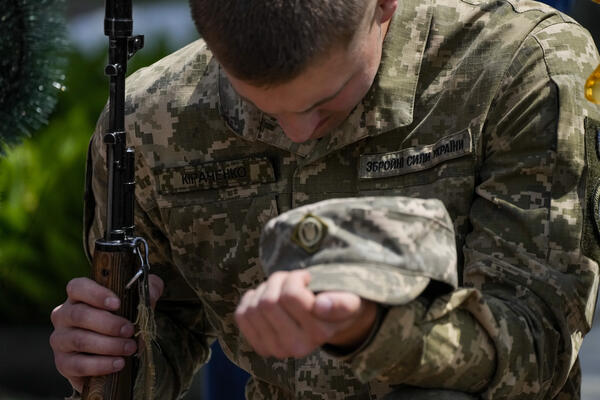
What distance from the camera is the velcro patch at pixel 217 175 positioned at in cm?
244

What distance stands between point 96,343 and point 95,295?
97 millimetres

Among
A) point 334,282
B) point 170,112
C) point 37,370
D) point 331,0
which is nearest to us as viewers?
point 334,282

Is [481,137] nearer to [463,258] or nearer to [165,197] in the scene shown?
[463,258]

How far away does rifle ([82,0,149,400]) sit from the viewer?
2.29m

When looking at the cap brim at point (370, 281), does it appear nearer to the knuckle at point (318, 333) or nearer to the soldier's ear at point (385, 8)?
the knuckle at point (318, 333)

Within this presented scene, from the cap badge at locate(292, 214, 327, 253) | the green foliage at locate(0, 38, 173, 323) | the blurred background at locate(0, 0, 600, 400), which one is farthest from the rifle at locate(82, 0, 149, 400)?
the green foliage at locate(0, 38, 173, 323)

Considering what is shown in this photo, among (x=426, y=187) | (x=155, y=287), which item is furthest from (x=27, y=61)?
(x=426, y=187)

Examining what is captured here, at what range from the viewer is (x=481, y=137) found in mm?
2236

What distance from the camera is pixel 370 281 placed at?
1674mm

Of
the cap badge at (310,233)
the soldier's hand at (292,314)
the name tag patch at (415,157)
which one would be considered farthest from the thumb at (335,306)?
the name tag patch at (415,157)

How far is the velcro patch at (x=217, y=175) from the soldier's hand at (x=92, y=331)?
330 mm

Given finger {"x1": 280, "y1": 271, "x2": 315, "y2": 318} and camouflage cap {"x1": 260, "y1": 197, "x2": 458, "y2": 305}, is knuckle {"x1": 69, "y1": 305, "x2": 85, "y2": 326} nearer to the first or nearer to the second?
camouflage cap {"x1": 260, "y1": 197, "x2": 458, "y2": 305}

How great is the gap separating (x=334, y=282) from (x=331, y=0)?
533 mm

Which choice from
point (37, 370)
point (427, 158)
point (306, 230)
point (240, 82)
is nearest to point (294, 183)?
point (427, 158)
